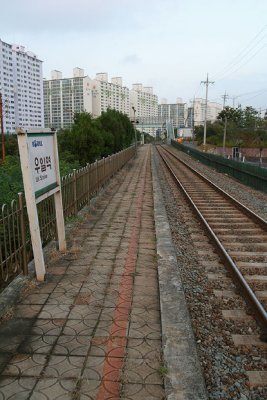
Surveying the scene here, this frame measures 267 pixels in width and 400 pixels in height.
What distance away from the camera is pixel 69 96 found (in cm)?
9381

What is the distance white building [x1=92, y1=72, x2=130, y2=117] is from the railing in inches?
3260

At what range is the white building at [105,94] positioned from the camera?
331ft

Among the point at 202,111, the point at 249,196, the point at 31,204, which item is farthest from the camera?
the point at 202,111

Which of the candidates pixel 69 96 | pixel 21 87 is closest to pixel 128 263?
pixel 21 87

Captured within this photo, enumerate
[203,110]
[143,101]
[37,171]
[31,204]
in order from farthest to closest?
[203,110], [143,101], [37,171], [31,204]

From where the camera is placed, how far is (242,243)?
7.81m

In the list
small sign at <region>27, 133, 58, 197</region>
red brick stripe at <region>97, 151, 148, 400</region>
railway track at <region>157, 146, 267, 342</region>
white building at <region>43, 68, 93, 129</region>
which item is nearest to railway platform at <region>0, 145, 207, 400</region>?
red brick stripe at <region>97, 151, 148, 400</region>

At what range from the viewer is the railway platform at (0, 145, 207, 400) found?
299cm

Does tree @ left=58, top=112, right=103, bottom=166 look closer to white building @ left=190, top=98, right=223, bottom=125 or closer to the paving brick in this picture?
the paving brick

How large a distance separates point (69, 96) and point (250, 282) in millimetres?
93576

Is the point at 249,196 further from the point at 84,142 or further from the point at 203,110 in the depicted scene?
the point at 203,110

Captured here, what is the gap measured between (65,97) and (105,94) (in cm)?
1457

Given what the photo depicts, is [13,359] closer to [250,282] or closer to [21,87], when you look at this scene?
[250,282]

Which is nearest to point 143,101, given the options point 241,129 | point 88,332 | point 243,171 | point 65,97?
point 65,97
